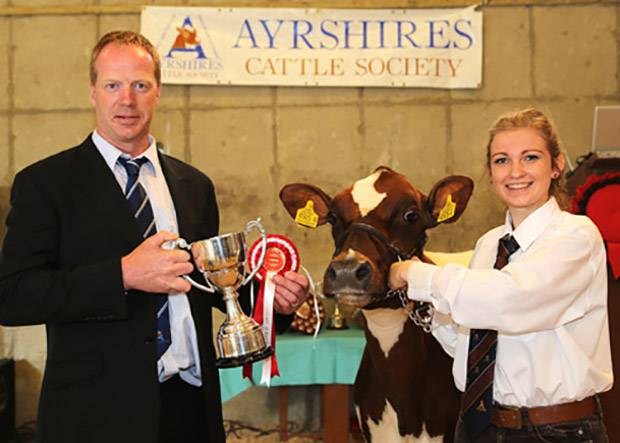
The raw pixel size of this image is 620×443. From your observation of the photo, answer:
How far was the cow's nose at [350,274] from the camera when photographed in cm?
211

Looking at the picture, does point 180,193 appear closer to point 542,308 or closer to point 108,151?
point 108,151

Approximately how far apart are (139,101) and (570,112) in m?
3.92

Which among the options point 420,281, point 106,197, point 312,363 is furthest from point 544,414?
point 312,363

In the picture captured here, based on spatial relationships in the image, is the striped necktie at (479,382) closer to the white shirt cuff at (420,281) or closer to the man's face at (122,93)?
the white shirt cuff at (420,281)

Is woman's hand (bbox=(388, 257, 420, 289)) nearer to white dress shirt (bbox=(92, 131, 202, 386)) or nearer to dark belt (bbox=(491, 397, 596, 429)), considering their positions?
dark belt (bbox=(491, 397, 596, 429))

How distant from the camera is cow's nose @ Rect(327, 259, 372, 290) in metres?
2.11

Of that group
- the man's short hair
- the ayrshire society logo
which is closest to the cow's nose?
the man's short hair

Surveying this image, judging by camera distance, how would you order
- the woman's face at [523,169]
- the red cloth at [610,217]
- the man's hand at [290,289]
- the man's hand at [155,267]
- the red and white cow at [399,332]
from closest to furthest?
the man's hand at [155,267] < the woman's face at [523,169] < the man's hand at [290,289] < the red and white cow at [399,332] < the red cloth at [610,217]

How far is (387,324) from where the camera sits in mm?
2521

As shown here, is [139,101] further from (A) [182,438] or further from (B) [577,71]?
(B) [577,71]

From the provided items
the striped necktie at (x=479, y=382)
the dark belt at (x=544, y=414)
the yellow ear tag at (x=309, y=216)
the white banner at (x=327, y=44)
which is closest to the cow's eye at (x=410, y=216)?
the yellow ear tag at (x=309, y=216)

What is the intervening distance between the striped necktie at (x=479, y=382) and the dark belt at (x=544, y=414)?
0.05 metres

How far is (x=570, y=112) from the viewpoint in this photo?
17.0ft

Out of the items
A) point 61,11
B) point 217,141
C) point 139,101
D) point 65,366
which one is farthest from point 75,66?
point 65,366
